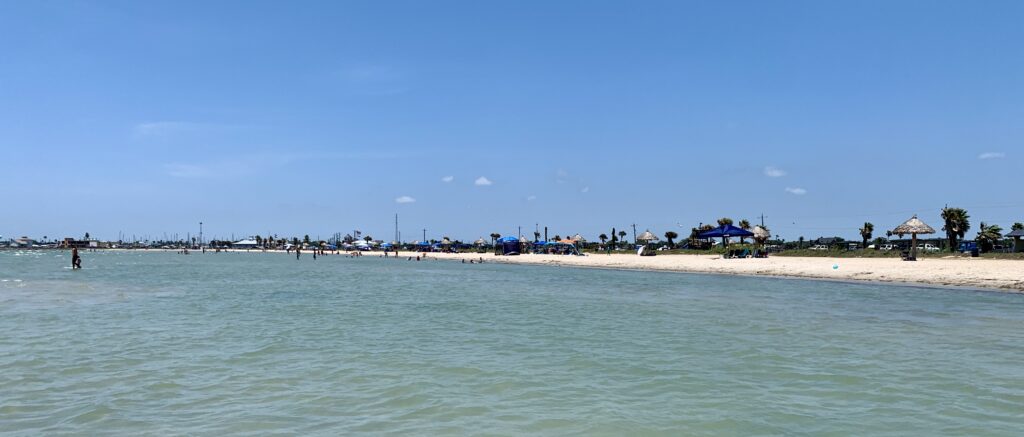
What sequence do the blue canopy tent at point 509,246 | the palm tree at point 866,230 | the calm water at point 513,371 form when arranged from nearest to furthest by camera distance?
the calm water at point 513,371, the palm tree at point 866,230, the blue canopy tent at point 509,246

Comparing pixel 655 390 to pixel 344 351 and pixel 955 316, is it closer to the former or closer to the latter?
pixel 344 351

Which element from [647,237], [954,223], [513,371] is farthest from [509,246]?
[513,371]

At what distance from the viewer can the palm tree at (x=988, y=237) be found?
4969 cm

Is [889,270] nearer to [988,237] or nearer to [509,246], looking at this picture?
[988,237]

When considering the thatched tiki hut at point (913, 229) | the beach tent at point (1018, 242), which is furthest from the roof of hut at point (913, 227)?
the beach tent at point (1018, 242)

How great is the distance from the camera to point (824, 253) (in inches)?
2088

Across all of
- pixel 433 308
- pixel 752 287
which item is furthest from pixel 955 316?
pixel 433 308

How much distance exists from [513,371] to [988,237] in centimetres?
5503

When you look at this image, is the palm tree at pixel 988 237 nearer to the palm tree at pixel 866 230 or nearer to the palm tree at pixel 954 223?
the palm tree at pixel 954 223

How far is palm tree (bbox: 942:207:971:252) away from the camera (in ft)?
174

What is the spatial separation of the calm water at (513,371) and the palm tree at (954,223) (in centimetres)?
3862

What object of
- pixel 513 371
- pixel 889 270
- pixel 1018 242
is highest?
pixel 1018 242

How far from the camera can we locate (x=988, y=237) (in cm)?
5025

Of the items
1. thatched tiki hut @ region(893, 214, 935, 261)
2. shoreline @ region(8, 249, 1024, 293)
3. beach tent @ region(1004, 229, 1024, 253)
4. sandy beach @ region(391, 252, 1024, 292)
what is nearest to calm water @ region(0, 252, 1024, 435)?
shoreline @ region(8, 249, 1024, 293)
